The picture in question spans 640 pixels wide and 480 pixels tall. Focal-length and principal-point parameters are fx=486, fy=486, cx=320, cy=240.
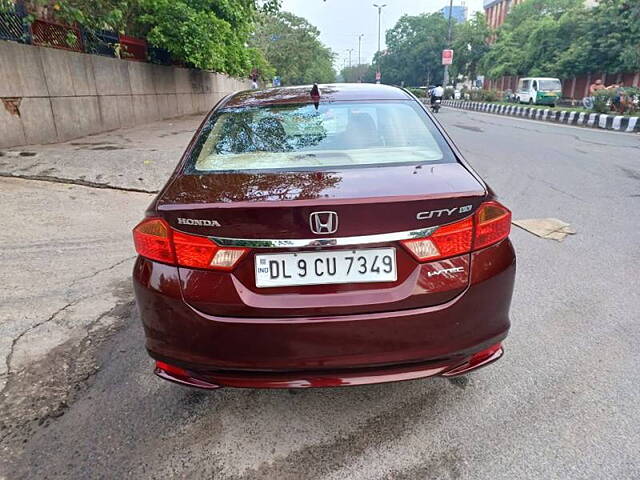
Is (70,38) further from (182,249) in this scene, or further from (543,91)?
(543,91)

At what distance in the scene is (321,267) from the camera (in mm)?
1829

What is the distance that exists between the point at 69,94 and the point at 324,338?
9.90 m

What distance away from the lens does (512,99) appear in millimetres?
36594

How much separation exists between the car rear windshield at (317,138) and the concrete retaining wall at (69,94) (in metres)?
7.09

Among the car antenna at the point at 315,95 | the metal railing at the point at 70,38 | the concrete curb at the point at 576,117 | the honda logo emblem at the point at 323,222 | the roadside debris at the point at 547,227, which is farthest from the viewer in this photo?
the concrete curb at the point at 576,117

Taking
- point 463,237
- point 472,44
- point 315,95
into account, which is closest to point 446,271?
point 463,237

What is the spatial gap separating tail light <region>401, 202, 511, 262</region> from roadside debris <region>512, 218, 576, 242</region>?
126 inches

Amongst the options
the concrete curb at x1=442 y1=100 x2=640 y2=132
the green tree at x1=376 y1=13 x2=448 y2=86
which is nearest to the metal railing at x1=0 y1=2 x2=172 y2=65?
the concrete curb at x1=442 y1=100 x2=640 y2=132

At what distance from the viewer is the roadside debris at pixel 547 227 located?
4941mm

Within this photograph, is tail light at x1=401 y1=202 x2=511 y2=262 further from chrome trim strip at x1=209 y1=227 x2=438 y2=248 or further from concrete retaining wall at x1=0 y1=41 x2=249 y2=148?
concrete retaining wall at x1=0 y1=41 x2=249 y2=148

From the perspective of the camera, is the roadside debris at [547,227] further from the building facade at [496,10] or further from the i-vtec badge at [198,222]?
the building facade at [496,10]

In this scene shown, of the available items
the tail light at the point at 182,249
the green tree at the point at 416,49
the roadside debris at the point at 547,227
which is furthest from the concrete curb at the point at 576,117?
the green tree at the point at 416,49

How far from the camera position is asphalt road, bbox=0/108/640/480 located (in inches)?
77.5

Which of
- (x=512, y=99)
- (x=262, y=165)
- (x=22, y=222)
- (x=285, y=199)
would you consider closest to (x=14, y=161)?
(x=22, y=222)
